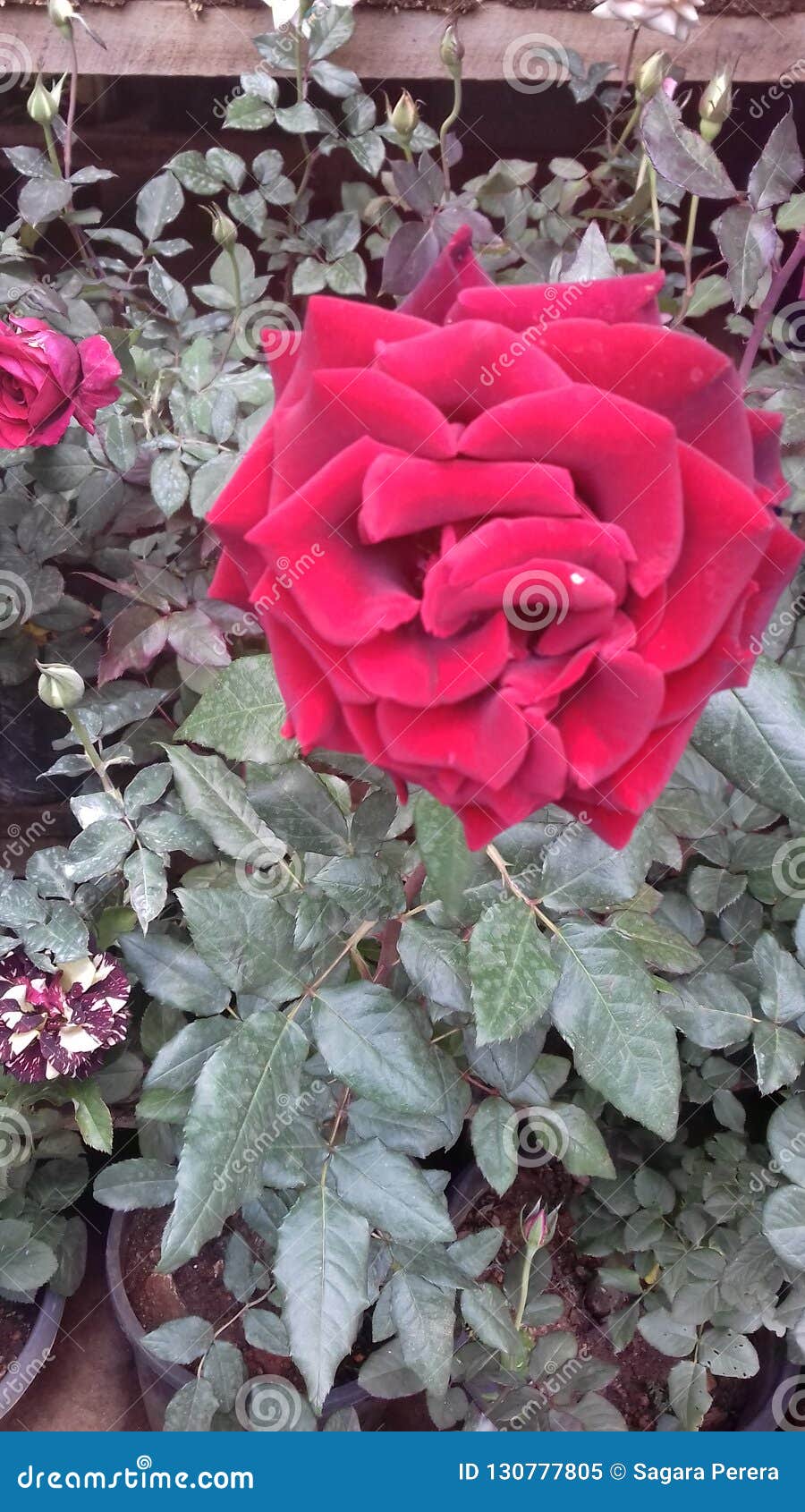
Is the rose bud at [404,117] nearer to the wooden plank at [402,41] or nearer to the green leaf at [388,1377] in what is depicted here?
the wooden plank at [402,41]

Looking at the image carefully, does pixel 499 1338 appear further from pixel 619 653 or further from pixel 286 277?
pixel 286 277

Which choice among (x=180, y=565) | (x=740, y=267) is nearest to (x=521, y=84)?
(x=740, y=267)

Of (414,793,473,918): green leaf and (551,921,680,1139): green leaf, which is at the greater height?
(414,793,473,918): green leaf

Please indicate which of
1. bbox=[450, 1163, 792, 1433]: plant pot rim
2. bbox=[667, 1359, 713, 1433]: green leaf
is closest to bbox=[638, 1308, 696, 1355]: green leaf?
bbox=[667, 1359, 713, 1433]: green leaf

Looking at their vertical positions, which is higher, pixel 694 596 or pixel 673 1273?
pixel 694 596

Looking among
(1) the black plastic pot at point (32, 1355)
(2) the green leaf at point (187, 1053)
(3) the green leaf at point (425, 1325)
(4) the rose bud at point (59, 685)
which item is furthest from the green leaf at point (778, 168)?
(1) the black plastic pot at point (32, 1355)

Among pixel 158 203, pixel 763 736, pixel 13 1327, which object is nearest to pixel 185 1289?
pixel 13 1327

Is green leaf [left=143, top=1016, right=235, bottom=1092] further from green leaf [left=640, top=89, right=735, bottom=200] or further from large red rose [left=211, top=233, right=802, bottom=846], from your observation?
green leaf [left=640, top=89, right=735, bottom=200]
